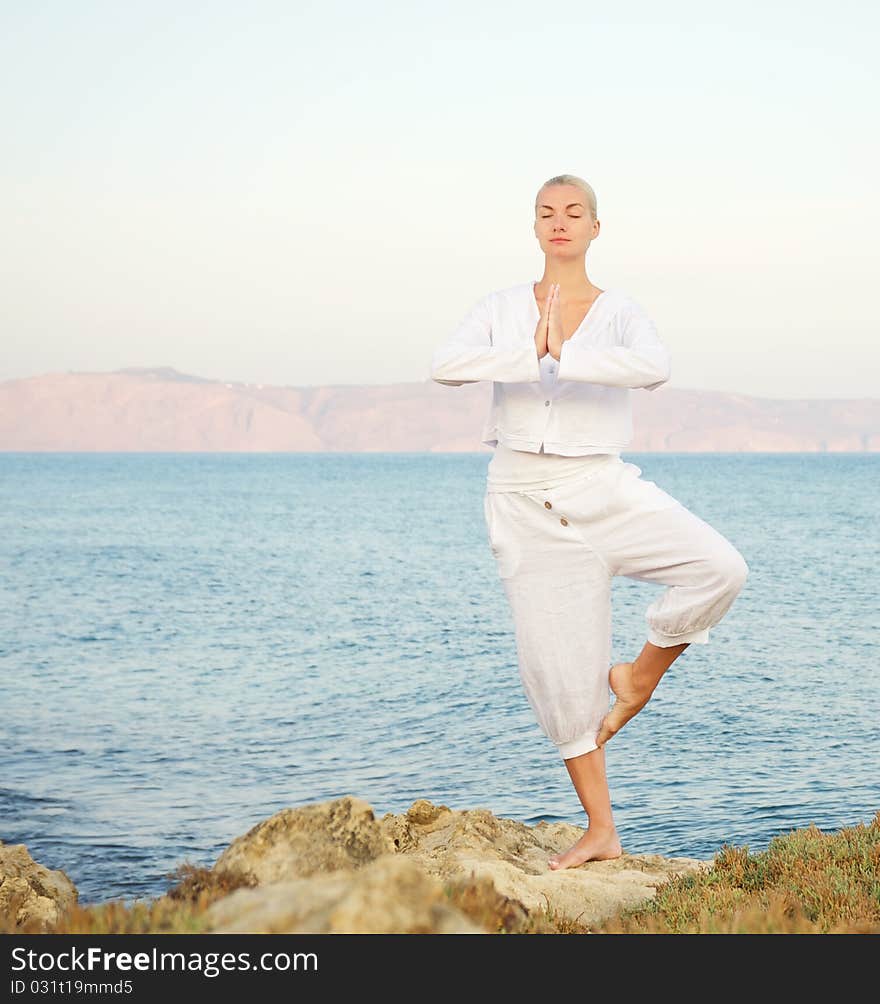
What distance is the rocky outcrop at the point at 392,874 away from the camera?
10.1 ft

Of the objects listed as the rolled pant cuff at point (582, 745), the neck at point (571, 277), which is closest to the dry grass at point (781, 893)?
the rolled pant cuff at point (582, 745)

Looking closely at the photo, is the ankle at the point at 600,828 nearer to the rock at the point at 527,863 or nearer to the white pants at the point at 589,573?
the rock at the point at 527,863

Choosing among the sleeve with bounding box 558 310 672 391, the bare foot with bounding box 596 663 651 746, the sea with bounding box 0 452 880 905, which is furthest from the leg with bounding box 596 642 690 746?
the sea with bounding box 0 452 880 905

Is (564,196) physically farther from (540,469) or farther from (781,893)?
(781,893)

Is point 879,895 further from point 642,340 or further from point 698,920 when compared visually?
point 642,340

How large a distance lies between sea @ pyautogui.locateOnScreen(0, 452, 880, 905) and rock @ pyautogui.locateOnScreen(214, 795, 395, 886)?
4885 millimetres

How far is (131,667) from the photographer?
2594 centimetres

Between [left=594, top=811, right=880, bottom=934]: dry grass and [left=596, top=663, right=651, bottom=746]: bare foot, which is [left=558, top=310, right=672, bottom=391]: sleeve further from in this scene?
[left=594, top=811, right=880, bottom=934]: dry grass

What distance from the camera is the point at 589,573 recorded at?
19.7 ft

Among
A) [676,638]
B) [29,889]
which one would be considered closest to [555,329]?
[676,638]

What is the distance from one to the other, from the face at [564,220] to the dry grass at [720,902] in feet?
10.3

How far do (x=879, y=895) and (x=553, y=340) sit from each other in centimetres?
281

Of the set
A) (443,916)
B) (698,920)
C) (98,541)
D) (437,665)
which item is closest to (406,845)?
(698,920)

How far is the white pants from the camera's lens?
567cm
